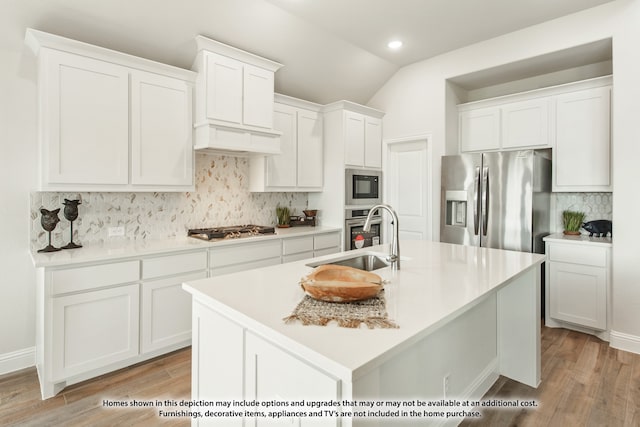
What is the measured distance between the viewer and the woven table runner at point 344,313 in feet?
3.84

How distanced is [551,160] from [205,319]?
12.2 ft

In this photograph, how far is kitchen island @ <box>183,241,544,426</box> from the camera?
1.02m

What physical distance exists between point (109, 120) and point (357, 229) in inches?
112

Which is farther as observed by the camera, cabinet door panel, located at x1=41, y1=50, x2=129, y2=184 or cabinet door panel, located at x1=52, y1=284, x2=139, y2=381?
cabinet door panel, located at x1=41, y1=50, x2=129, y2=184

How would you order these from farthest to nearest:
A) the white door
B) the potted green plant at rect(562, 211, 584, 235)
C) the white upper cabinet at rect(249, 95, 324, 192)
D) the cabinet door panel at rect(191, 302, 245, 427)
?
the white door
the white upper cabinet at rect(249, 95, 324, 192)
the potted green plant at rect(562, 211, 584, 235)
the cabinet door panel at rect(191, 302, 245, 427)

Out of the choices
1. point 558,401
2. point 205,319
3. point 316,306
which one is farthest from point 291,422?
point 558,401

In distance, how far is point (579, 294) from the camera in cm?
318

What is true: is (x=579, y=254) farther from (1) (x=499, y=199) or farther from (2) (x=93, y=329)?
(2) (x=93, y=329)

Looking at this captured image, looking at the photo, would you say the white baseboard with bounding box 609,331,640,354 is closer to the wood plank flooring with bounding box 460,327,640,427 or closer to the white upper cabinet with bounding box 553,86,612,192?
the wood plank flooring with bounding box 460,327,640,427

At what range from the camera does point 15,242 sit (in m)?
2.57

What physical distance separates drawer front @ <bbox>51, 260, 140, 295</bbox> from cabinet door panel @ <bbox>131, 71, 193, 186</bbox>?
71 cm

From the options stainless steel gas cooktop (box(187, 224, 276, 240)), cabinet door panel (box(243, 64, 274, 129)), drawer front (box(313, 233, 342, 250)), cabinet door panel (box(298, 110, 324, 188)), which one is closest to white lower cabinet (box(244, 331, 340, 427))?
stainless steel gas cooktop (box(187, 224, 276, 240))

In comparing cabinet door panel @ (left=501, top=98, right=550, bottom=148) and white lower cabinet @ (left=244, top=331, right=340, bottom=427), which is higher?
cabinet door panel @ (left=501, top=98, right=550, bottom=148)

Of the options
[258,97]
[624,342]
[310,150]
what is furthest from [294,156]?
[624,342]
